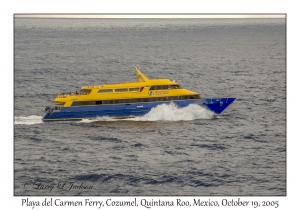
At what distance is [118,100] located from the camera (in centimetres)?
9162

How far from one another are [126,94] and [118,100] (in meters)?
1.46

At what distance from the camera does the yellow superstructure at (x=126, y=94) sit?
91562 mm

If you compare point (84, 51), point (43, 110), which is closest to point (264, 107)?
point (43, 110)

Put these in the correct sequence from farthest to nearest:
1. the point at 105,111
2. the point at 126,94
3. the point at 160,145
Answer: the point at 126,94 → the point at 105,111 → the point at 160,145

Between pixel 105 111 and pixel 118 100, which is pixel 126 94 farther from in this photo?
pixel 105 111

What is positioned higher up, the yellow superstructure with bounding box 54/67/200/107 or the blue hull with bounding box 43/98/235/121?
the yellow superstructure with bounding box 54/67/200/107

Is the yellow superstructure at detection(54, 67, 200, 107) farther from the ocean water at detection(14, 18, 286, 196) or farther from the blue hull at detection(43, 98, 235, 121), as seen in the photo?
the ocean water at detection(14, 18, 286, 196)

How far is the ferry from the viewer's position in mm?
91562

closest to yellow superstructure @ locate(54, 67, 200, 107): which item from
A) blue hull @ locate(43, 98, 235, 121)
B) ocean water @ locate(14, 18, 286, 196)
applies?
blue hull @ locate(43, 98, 235, 121)

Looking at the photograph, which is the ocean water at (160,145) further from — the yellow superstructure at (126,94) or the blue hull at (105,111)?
the yellow superstructure at (126,94)

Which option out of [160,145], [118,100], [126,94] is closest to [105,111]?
[118,100]

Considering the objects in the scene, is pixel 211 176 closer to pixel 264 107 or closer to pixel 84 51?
pixel 264 107

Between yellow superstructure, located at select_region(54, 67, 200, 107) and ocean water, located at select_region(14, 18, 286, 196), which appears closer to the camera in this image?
ocean water, located at select_region(14, 18, 286, 196)
